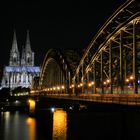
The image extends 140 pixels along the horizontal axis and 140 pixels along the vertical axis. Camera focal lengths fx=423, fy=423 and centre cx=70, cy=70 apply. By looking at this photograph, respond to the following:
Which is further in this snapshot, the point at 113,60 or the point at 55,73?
the point at 55,73

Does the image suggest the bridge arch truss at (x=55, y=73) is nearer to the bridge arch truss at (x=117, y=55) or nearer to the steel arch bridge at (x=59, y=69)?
the steel arch bridge at (x=59, y=69)

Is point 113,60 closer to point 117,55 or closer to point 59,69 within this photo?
point 117,55

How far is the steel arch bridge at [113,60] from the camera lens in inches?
2211

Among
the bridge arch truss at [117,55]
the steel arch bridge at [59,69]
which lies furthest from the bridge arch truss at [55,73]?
the bridge arch truss at [117,55]

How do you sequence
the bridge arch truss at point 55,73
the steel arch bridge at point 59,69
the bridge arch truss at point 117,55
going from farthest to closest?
1. the bridge arch truss at point 55,73
2. the steel arch bridge at point 59,69
3. the bridge arch truss at point 117,55

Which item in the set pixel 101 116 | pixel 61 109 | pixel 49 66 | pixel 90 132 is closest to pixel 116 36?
pixel 90 132

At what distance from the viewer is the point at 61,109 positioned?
133m

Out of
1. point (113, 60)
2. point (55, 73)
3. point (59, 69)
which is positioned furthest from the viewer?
point (55, 73)

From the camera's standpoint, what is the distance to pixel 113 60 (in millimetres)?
78438

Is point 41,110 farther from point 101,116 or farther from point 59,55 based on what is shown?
point 101,116

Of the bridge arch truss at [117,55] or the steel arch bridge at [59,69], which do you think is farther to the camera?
the steel arch bridge at [59,69]

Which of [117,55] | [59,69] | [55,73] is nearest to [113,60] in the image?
[117,55]

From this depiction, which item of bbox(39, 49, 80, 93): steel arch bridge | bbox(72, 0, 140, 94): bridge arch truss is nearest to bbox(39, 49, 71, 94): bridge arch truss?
bbox(39, 49, 80, 93): steel arch bridge

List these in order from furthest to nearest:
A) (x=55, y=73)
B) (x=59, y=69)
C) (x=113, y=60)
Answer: (x=55, y=73) < (x=59, y=69) < (x=113, y=60)
